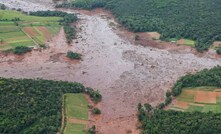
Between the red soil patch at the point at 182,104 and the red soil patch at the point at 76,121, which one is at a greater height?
the red soil patch at the point at 182,104

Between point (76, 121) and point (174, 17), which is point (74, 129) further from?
point (174, 17)

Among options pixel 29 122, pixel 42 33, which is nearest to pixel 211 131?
pixel 29 122

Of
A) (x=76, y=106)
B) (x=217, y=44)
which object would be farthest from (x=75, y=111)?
(x=217, y=44)

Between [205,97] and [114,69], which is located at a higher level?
[114,69]

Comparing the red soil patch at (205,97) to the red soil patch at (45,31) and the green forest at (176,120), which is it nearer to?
the green forest at (176,120)

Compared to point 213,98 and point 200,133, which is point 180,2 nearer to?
point 213,98

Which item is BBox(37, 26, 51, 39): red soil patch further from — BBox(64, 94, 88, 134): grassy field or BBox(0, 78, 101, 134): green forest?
BBox(64, 94, 88, 134): grassy field

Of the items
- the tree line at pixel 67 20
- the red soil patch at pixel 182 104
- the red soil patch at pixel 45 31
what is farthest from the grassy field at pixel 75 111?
the red soil patch at pixel 45 31
